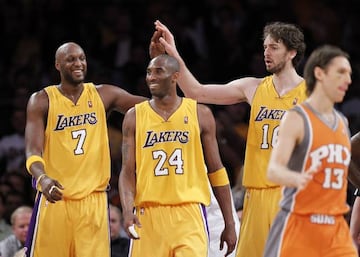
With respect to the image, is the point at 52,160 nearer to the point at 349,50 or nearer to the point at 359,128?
the point at 359,128

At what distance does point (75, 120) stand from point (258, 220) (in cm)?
159

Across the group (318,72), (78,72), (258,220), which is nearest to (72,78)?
(78,72)

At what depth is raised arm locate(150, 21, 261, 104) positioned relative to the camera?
9.04m

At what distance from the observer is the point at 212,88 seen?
9281mm

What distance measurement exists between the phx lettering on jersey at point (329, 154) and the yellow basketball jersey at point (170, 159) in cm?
145

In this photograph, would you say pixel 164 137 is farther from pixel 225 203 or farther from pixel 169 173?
pixel 225 203

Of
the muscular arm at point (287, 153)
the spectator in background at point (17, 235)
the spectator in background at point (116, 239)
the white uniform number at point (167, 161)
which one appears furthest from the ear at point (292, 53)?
the spectator in background at point (17, 235)

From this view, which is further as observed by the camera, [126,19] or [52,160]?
[126,19]

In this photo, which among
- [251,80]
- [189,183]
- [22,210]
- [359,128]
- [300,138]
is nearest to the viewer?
[300,138]

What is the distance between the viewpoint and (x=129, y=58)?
14.0 m

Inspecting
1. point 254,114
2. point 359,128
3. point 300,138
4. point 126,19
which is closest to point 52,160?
point 254,114

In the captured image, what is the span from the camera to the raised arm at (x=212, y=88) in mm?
9039

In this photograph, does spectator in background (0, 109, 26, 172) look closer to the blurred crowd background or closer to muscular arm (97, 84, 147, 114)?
the blurred crowd background

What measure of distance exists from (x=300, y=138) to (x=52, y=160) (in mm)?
2422
